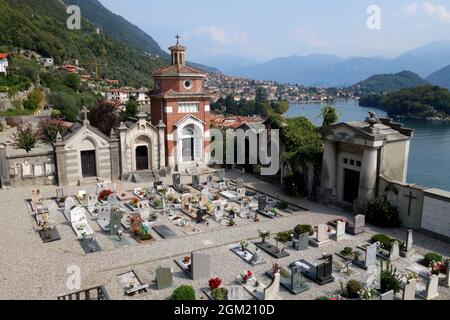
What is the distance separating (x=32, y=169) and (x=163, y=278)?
16.2 metres

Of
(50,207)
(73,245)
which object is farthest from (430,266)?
(50,207)

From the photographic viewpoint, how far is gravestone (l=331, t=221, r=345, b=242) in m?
16.5

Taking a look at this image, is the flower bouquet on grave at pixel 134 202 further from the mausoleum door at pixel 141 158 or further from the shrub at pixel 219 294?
the shrub at pixel 219 294

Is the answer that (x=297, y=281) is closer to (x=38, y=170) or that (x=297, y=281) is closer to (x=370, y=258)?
(x=370, y=258)

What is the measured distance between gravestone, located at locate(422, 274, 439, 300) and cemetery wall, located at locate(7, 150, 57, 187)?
22.2 m

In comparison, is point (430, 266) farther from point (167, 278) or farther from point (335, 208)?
point (167, 278)

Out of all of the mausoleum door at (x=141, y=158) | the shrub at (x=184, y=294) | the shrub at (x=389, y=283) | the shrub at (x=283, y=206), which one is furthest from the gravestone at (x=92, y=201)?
the shrub at (x=389, y=283)

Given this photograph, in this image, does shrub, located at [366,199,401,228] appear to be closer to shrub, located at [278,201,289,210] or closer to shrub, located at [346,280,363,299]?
shrub, located at [278,201,289,210]

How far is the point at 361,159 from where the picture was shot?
64.5 feet

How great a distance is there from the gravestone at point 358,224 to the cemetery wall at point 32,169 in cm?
1903

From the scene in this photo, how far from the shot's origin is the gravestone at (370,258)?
13.8 m

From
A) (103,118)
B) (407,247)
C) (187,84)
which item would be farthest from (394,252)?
(103,118)

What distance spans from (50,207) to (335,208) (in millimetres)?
15850

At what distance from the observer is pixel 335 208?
20938mm
